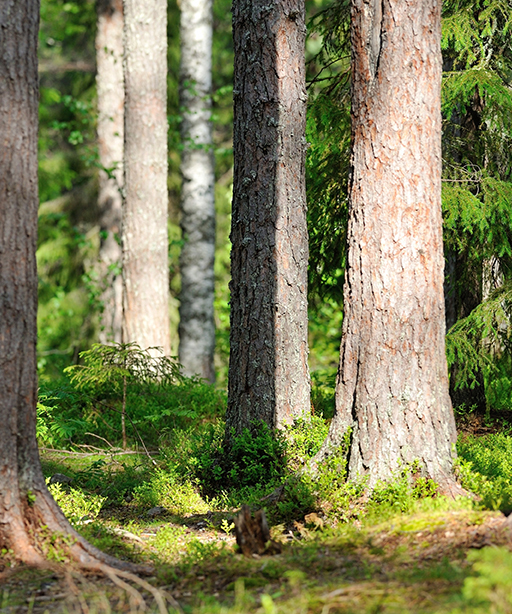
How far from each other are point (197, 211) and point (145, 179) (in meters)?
2.21

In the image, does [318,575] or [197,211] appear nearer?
[318,575]

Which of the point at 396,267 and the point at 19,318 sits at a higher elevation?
the point at 396,267

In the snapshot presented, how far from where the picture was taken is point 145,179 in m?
10.4

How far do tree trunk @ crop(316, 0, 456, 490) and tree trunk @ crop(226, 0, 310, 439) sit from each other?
1.02 metres

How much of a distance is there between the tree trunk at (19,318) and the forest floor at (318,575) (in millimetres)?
200

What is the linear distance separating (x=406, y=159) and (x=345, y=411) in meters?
1.98

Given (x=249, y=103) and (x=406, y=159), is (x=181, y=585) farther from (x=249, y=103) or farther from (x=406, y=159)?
(x=249, y=103)

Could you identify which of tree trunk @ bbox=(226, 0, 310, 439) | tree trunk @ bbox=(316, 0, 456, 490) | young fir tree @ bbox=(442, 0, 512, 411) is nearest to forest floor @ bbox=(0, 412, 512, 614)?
tree trunk @ bbox=(316, 0, 456, 490)

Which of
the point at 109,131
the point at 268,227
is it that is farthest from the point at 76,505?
the point at 109,131

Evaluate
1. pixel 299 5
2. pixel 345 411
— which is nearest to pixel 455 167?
pixel 299 5

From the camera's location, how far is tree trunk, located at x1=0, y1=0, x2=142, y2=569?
154 inches

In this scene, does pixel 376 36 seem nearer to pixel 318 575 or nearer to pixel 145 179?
pixel 318 575

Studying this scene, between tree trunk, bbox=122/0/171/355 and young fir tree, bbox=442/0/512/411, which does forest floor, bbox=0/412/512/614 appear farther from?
tree trunk, bbox=122/0/171/355

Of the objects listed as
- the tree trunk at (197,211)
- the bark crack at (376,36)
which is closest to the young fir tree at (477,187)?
the bark crack at (376,36)
